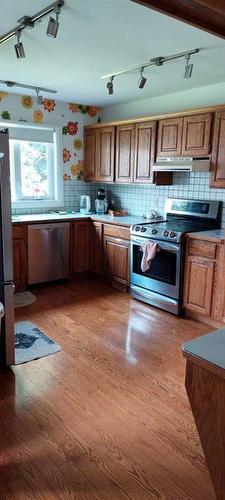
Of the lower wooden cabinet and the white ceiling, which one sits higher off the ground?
the white ceiling

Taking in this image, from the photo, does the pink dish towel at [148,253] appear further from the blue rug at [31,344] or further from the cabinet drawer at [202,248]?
the blue rug at [31,344]

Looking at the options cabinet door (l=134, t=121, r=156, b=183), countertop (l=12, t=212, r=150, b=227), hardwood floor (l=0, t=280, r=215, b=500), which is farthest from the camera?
countertop (l=12, t=212, r=150, b=227)

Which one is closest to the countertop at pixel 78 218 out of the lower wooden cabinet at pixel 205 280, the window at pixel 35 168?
the window at pixel 35 168

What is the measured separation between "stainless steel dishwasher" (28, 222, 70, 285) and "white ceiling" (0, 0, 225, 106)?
1.62m

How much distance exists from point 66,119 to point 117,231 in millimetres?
1800

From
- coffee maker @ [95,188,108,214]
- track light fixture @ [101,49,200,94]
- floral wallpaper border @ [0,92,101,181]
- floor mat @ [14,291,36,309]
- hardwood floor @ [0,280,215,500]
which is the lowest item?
hardwood floor @ [0,280,215,500]

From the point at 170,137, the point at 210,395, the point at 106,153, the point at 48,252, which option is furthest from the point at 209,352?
the point at 106,153

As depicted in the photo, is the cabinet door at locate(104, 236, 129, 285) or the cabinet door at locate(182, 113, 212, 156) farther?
the cabinet door at locate(104, 236, 129, 285)

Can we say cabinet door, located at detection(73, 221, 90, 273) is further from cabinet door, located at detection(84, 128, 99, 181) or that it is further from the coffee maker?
cabinet door, located at detection(84, 128, 99, 181)

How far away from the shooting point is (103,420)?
208 cm

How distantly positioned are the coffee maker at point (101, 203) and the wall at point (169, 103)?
3.46 feet

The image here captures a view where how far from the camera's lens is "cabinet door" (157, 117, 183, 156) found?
3.71 m

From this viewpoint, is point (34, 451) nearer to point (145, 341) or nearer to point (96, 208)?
point (145, 341)

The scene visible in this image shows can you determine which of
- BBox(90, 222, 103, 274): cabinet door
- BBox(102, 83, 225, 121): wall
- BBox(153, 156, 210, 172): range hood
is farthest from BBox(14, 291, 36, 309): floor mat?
BBox(102, 83, 225, 121): wall
